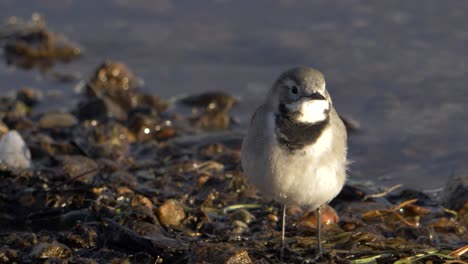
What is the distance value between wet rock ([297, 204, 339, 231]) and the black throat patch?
3.99ft

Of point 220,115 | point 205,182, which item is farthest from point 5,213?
point 220,115

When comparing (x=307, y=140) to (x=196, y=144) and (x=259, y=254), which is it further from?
(x=196, y=144)

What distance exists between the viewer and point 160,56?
1108cm

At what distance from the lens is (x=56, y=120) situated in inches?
360

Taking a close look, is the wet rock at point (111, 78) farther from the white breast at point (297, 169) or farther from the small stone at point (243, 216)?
the white breast at point (297, 169)

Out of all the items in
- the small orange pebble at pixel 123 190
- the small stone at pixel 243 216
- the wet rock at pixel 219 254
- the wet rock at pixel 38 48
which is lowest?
the small stone at pixel 243 216

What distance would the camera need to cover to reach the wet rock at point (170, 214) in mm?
6469

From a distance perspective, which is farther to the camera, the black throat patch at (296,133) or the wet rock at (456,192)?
the wet rock at (456,192)

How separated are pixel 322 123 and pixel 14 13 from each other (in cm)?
730

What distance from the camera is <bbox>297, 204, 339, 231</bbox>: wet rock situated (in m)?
6.68

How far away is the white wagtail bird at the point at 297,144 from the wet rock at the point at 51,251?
1.30 metres

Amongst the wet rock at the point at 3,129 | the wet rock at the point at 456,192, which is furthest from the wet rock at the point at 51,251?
the wet rock at the point at 456,192

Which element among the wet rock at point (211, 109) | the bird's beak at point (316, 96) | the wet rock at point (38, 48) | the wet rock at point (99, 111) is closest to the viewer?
the bird's beak at point (316, 96)

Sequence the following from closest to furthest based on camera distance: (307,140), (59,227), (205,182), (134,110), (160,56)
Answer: (307,140) → (59,227) → (205,182) → (134,110) → (160,56)
